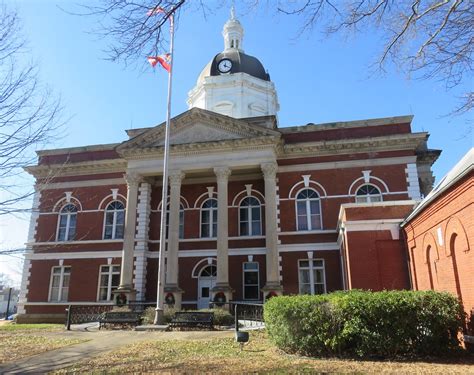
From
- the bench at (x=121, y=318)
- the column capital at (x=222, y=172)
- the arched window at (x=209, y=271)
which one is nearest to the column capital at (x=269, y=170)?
the column capital at (x=222, y=172)

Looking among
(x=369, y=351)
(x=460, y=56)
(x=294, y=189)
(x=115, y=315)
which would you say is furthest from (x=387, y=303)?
(x=294, y=189)

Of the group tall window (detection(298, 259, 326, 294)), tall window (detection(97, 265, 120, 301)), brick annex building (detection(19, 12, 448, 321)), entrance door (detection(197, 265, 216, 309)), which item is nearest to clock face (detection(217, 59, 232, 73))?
brick annex building (detection(19, 12, 448, 321))

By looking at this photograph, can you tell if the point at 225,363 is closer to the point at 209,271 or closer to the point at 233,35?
the point at 209,271

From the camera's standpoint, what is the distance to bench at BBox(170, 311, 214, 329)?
60.2 ft

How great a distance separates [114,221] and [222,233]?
9.00 meters

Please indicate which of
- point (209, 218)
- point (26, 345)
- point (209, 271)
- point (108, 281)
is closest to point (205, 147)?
point (209, 218)

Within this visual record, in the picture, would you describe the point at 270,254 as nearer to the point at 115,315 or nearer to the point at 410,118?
the point at 115,315

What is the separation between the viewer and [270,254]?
24.6 m

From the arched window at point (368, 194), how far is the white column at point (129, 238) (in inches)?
557

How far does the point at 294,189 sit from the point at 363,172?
4.43 metres

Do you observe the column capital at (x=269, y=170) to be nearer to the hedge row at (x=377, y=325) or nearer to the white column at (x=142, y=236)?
the white column at (x=142, y=236)

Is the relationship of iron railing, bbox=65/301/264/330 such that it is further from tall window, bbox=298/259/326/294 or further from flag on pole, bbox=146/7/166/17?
flag on pole, bbox=146/7/166/17

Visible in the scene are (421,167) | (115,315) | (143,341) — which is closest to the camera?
(143,341)

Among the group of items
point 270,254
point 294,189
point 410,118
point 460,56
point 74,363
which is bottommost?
point 74,363
